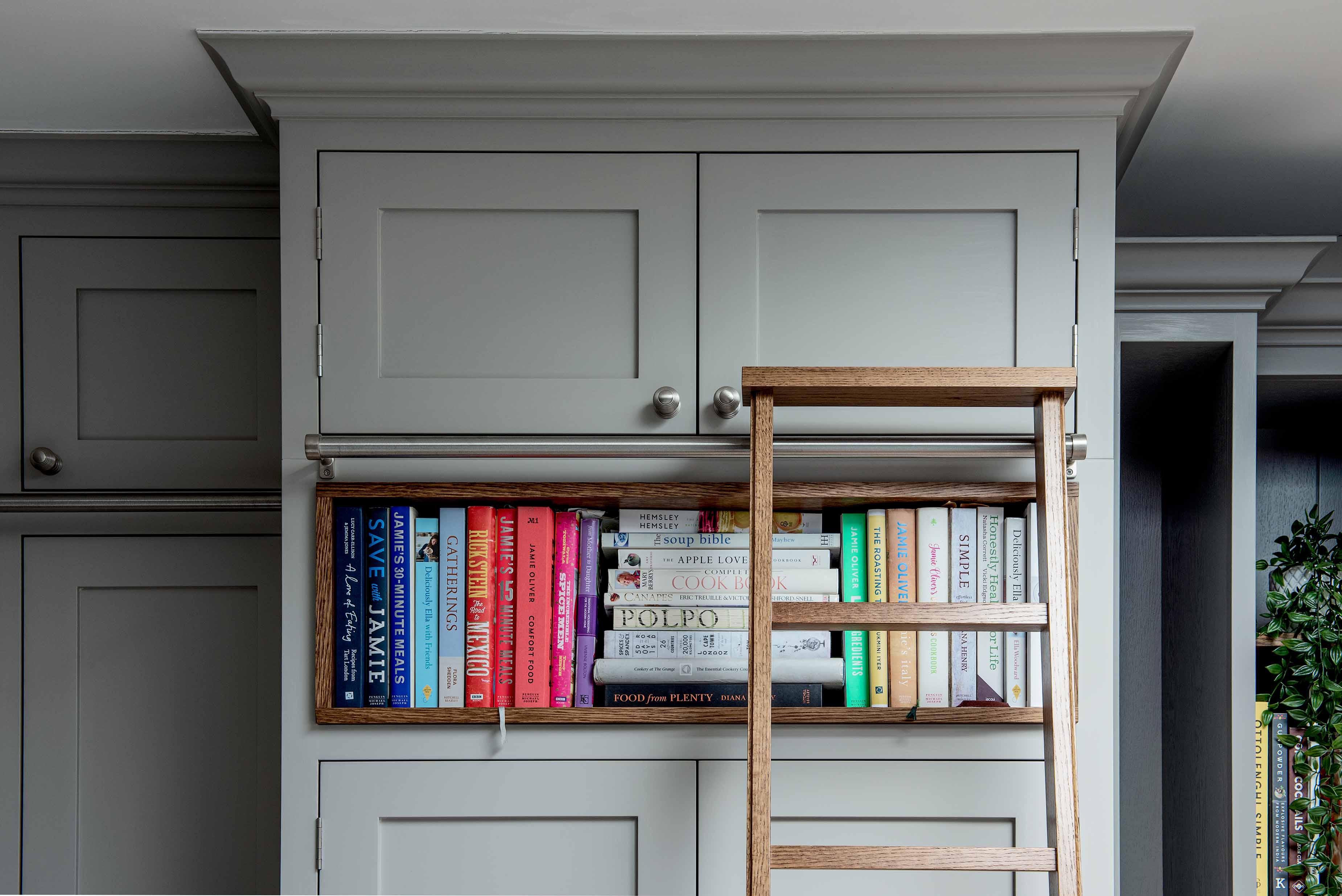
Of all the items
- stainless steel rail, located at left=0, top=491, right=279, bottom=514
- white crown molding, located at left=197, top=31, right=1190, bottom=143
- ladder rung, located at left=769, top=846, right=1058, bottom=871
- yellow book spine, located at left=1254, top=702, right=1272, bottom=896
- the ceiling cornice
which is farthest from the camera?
yellow book spine, located at left=1254, top=702, right=1272, bottom=896

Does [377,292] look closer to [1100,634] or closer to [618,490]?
[618,490]

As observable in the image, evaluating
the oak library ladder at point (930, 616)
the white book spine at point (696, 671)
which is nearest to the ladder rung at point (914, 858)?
the oak library ladder at point (930, 616)

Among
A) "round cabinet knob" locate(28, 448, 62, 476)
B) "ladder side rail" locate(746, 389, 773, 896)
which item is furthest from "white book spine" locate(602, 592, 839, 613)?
"round cabinet knob" locate(28, 448, 62, 476)

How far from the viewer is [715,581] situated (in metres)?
1.46

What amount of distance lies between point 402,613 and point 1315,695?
5.83 ft

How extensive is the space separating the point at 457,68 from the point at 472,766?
104 cm

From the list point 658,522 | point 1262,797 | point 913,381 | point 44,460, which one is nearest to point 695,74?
point 913,381

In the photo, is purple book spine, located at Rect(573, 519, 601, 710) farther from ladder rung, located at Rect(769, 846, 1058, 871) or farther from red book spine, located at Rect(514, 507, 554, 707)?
ladder rung, located at Rect(769, 846, 1058, 871)

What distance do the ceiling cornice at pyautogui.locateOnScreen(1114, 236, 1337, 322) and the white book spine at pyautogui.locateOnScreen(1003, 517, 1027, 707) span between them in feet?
2.11

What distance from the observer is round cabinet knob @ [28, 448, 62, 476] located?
1670 millimetres

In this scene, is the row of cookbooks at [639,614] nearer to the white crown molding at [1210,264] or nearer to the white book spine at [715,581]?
the white book spine at [715,581]

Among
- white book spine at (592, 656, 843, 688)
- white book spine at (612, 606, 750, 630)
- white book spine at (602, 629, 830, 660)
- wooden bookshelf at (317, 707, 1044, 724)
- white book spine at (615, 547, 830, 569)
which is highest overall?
white book spine at (615, 547, 830, 569)

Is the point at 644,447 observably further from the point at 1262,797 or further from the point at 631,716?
the point at 1262,797

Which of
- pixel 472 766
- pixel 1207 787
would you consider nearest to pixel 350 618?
pixel 472 766
